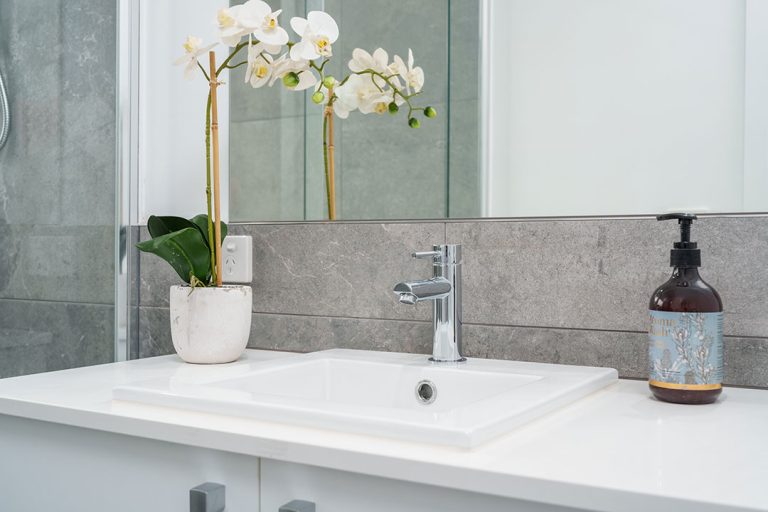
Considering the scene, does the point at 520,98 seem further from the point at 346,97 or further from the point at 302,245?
the point at 302,245

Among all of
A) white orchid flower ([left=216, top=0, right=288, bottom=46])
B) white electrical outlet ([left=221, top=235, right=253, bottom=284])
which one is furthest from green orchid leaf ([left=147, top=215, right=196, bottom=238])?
white orchid flower ([left=216, top=0, right=288, bottom=46])

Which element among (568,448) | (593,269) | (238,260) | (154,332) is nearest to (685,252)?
(593,269)

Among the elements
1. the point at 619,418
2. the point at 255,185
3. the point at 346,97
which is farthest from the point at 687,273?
the point at 255,185

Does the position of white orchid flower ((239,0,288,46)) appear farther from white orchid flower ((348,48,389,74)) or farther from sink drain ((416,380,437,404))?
sink drain ((416,380,437,404))

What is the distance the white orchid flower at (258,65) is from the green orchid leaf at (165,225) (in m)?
0.28

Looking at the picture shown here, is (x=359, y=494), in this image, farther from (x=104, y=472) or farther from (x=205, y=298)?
(x=205, y=298)

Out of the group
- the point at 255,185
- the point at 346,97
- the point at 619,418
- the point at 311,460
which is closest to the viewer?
the point at 311,460

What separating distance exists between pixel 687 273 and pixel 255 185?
825 millimetres

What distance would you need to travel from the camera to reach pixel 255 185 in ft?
4.48

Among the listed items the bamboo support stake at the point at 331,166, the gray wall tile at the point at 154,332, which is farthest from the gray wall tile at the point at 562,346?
the gray wall tile at the point at 154,332

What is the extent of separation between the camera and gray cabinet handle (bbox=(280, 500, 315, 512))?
66 cm

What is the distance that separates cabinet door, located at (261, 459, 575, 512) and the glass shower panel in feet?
2.70

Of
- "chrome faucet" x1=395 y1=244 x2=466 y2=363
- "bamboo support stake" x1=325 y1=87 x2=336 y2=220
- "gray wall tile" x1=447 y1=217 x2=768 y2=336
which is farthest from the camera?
"bamboo support stake" x1=325 y1=87 x2=336 y2=220

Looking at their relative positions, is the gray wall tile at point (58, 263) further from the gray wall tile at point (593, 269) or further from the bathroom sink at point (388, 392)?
the gray wall tile at point (593, 269)
